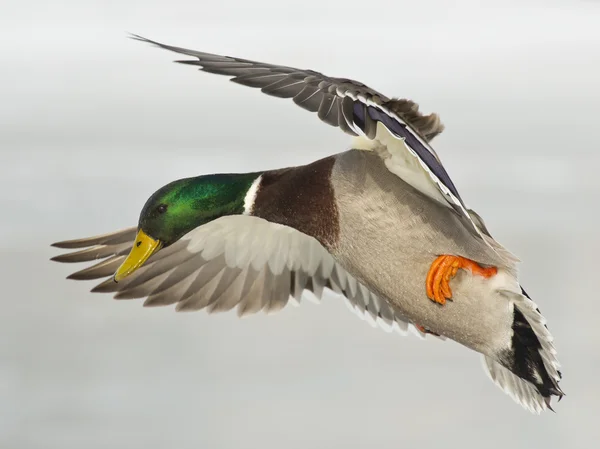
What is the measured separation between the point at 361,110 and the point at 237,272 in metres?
0.99

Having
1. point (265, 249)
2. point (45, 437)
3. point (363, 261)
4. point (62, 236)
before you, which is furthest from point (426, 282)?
point (62, 236)

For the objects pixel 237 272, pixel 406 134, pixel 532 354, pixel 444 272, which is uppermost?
pixel 406 134

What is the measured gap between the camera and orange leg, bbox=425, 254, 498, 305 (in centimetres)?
217

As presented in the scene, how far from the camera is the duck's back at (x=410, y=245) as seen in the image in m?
2.18

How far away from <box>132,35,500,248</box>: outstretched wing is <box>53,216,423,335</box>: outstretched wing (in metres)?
0.63

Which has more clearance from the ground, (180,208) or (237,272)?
(180,208)

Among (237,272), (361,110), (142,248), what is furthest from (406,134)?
(237,272)

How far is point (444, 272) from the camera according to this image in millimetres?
2182

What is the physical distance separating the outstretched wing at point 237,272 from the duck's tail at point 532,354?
17.5 inches

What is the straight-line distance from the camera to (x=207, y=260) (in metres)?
2.76

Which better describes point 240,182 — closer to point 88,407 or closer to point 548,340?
point 548,340

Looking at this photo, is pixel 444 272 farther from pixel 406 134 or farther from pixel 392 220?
pixel 406 134

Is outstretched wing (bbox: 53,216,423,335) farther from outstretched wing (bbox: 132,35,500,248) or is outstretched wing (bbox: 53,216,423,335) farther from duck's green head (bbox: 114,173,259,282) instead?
outstretched wing (bbox: 132,35,500,248)

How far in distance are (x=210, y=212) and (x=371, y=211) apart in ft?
1.25
